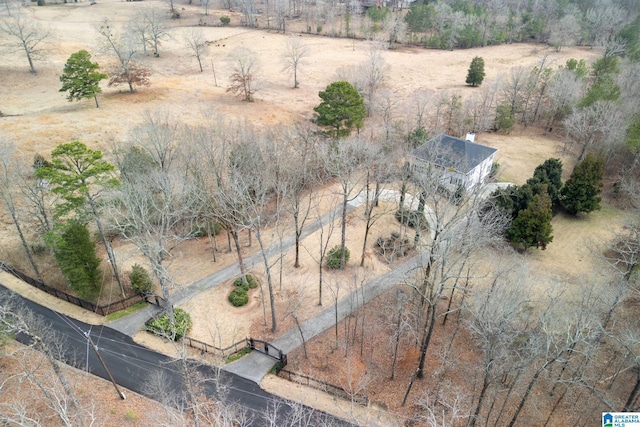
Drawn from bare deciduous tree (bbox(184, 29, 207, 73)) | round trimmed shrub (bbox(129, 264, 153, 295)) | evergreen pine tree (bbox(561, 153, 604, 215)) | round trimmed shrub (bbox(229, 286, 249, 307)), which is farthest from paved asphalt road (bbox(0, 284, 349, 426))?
bare deciduous tree (bbox(184, 29, 207, 73))

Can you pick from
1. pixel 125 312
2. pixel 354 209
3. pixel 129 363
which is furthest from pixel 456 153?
pixel 129 363

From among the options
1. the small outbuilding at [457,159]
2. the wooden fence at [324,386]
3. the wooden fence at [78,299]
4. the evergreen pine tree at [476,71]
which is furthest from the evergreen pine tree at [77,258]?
the evergreen pine tree at [476,71]

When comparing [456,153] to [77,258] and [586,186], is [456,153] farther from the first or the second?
[77,258]

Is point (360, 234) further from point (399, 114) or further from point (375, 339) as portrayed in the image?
point (399, 114)

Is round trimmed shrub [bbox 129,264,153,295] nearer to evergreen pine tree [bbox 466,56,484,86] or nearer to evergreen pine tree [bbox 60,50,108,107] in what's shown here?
evergreen pine tree [bbox 60,50,108,107]

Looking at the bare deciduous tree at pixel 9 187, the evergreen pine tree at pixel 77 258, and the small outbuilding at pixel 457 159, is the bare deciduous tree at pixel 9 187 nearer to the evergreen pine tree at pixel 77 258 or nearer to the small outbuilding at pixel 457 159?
the evergreen pine tree at pixel 77 258
